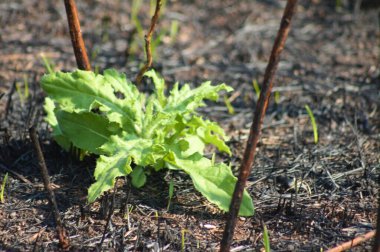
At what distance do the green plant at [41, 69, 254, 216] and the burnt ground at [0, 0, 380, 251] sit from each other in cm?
19

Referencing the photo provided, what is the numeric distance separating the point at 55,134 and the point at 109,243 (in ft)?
2.91

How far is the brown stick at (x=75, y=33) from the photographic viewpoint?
3059mm

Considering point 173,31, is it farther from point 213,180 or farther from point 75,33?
point 213,180

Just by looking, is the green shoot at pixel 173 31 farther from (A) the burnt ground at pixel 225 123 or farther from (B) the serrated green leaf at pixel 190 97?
(B) the serrated green leaf at pixel 190 97

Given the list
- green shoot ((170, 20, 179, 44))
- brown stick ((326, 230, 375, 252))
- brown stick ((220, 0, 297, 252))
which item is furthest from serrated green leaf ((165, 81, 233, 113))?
green shoot ((170, 20, 179, 44))

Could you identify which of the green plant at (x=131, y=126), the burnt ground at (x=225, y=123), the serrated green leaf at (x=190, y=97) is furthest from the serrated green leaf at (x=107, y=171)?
the serrated green leaf at (x=190, y=97)

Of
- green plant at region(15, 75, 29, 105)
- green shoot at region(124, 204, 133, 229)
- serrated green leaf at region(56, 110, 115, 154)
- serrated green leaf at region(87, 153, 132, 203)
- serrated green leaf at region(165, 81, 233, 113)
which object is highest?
green plant at region(15, 75, 29, 105)

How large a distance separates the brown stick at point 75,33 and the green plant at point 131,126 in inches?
5.4

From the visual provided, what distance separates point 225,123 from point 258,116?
1.73 meters

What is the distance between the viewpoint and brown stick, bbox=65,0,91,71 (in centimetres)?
306

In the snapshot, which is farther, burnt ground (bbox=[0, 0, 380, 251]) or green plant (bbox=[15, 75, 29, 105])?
green plant (bbox=[15, 75, 29, 105])

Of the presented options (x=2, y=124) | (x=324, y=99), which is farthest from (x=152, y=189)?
(x=324, y=99)

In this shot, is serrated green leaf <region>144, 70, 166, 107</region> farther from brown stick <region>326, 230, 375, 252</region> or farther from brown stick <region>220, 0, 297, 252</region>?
brown stick <region>326, 230, 375, 252</region>

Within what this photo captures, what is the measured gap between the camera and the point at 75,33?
3.13 m
